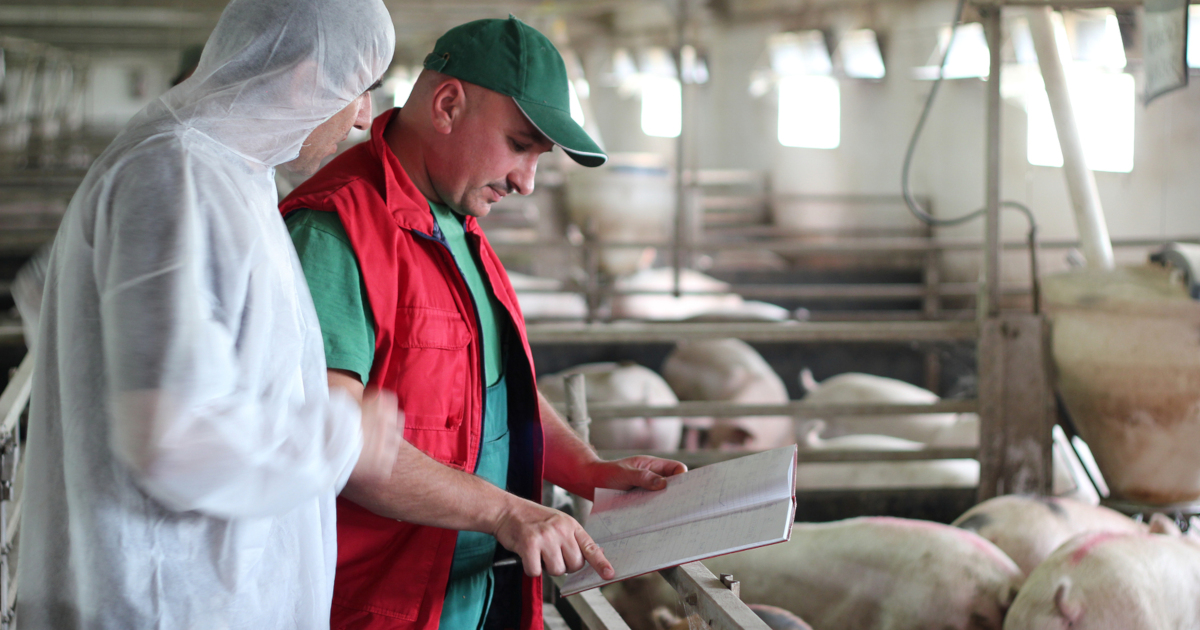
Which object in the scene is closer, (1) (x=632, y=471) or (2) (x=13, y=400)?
(1) (x=632, y=471)

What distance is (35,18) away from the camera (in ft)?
40.3

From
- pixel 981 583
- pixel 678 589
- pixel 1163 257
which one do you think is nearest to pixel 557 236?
pixel 1163 257

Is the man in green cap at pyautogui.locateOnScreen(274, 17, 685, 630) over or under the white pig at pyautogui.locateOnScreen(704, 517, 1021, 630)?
over

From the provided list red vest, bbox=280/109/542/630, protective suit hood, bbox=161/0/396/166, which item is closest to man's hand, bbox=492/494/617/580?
red vest, bbox=280/109/542/630

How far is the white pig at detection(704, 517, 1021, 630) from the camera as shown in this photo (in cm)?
200

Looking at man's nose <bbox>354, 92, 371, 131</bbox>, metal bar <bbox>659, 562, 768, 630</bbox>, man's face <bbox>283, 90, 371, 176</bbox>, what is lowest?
metal bar <bbox>659, 562, 768, 630</bbox>

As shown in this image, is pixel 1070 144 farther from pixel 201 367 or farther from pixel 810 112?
pixel 810 112

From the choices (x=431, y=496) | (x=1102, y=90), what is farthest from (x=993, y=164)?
(x=1102, y=90)

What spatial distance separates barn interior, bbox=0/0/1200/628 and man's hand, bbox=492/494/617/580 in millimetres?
164

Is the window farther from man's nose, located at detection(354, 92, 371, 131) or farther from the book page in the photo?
man's nose, located at detection(354, 92, 371, 131)

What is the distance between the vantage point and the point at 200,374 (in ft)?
2.75

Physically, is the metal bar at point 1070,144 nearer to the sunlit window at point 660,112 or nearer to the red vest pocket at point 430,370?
the red vest pocket at point 430,370

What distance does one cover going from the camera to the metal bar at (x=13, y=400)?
5.73 ft

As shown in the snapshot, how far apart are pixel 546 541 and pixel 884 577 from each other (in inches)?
47.4
